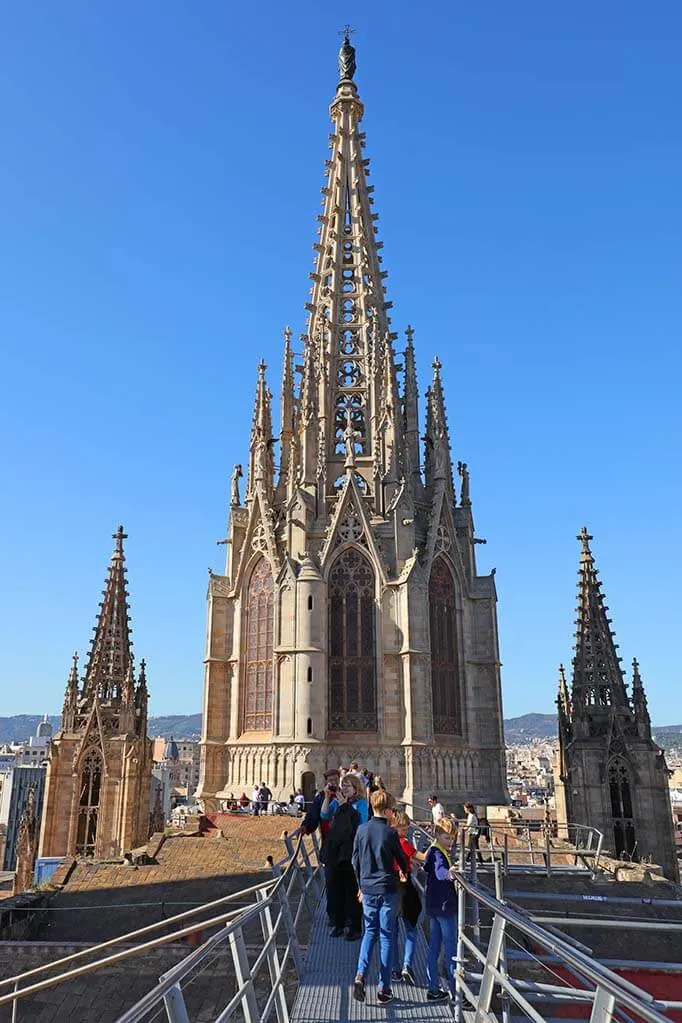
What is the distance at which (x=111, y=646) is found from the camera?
138 ft

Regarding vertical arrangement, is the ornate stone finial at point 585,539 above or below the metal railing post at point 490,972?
above

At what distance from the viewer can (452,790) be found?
34.5 metres

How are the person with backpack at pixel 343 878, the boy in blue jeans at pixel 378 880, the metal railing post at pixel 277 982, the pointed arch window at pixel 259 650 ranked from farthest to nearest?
the pointed arch window at pixel 259 650 → the person with backpack at pixel 343 878 → the boy in blue jeans at pixel 378 880 → the metal railing post at pixel 277 982

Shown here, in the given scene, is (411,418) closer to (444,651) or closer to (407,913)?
(444,651)

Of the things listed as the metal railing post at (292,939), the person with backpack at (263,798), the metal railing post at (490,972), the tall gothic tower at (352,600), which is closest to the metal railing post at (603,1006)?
the metal railing post at (490,972)

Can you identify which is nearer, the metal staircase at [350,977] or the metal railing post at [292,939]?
the metal staircase at [350,977]

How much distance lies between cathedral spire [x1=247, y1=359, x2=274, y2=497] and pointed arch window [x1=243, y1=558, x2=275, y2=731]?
405 centimetres

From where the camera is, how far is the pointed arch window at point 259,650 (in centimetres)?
3584

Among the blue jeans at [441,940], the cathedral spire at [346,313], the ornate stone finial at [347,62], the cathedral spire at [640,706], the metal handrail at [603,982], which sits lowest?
the blue jeans at [441,940]

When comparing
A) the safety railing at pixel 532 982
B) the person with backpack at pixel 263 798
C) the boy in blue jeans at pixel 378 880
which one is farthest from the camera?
the person with backpack at pixel 263 798

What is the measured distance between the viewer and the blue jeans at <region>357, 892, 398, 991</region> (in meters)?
7.42

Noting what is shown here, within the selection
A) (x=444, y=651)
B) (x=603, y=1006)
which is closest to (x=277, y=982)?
(x=603, y=1006)

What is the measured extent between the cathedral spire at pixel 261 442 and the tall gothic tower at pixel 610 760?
16647 millimetres

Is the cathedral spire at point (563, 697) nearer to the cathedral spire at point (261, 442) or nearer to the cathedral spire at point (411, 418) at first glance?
the cathedral spire at point (411, 418)
